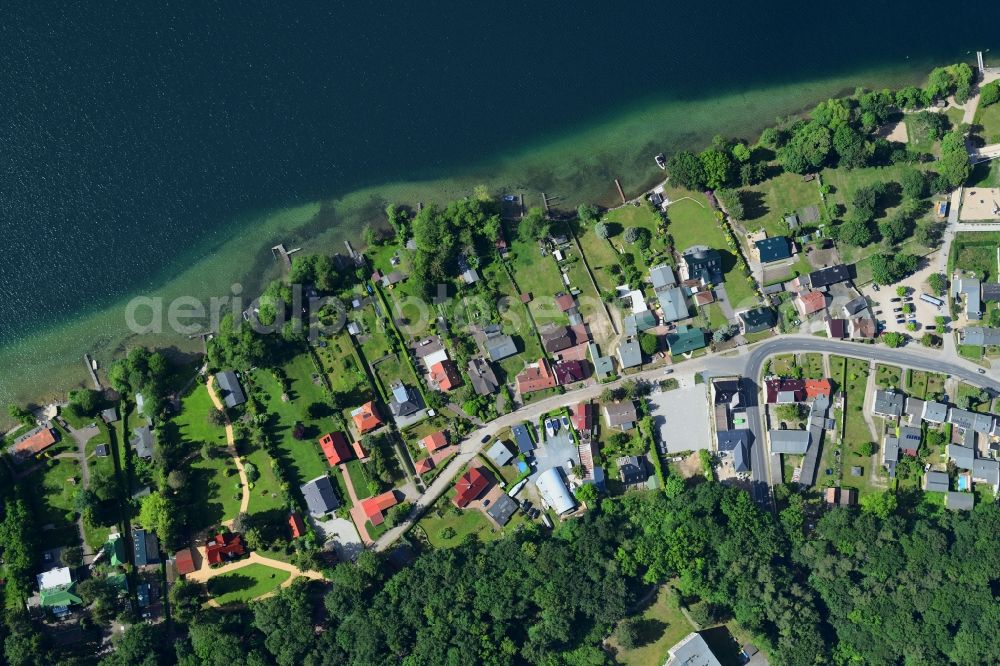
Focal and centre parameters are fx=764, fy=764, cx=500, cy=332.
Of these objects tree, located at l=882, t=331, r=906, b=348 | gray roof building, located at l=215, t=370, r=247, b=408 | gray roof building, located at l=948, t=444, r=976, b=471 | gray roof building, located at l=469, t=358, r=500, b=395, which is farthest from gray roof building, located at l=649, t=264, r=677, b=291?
gray roof building, located at l=215, t=370, r=247, b=408

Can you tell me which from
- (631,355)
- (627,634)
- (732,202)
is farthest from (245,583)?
(732,202)

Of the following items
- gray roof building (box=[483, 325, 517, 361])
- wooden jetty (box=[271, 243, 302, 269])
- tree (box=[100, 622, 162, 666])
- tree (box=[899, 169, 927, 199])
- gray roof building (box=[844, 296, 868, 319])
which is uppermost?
wooden jetty (box=[271, 243, 302, 269])

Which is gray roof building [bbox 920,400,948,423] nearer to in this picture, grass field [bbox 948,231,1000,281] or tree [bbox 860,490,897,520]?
tree [bbox 860,490,897,520]

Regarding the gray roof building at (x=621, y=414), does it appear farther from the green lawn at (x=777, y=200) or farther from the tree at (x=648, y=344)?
the green lawn at (x=777, y=200)

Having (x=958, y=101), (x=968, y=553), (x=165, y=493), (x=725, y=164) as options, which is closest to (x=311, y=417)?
(x=165, y=493)

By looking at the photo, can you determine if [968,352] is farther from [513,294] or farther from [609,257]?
[513,294]

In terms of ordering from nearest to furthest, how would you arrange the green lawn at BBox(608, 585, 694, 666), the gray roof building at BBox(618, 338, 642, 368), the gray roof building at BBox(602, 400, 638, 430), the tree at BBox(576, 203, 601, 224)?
1. the green lawn at BBox(608, 585, 694, 666)
2. the gray roof building at BBox(602, 400, 638, 430)
3. the gray roof building at BBox(618, 338, 642, 368)
4. the tree at BBox(576, 203, 601, 224)
